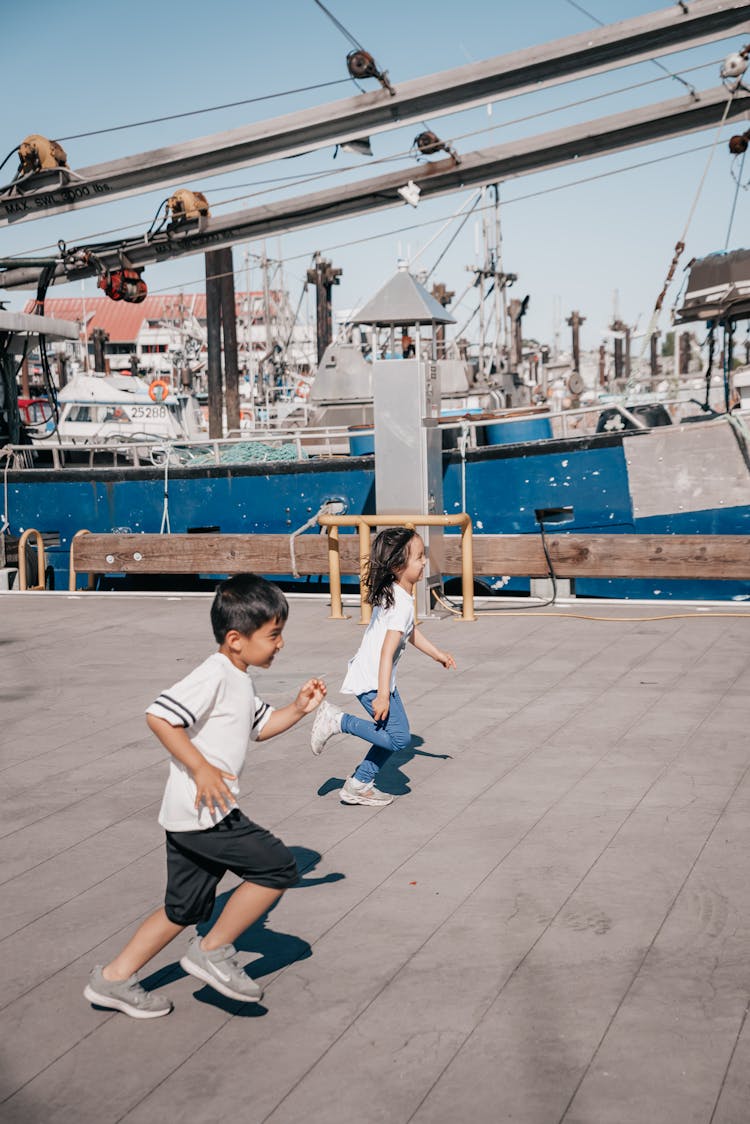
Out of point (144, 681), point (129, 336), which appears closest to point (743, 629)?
point (144, 681)

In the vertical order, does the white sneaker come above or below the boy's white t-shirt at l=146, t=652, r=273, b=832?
below

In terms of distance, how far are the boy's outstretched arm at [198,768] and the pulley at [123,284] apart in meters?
11.9

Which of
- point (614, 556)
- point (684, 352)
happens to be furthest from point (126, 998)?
point (684, 352)

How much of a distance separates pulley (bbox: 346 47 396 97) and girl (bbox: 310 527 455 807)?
808 centimetres

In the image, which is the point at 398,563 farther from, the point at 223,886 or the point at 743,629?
the point at 743,629

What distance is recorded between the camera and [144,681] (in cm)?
841

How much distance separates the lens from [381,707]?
541 centimetres

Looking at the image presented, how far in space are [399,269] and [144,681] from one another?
528 centimetres

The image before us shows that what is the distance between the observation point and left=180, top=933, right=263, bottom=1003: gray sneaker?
358 centimetres

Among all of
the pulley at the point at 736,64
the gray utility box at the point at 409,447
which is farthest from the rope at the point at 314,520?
the pulley at the point at 736,64

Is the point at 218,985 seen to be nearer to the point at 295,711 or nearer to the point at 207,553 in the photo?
the point at 295,711

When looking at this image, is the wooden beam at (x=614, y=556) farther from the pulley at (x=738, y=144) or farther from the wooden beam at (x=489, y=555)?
the pulley at (x=738, y=144)

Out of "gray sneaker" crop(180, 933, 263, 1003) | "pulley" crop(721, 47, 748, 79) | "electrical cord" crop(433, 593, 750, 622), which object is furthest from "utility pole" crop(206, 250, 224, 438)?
"gray sneaker" crop(180, 933, 263, 1003)

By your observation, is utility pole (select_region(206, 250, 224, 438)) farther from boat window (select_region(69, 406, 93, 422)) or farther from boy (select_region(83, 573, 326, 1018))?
boy (select_region(83, 573, 326, 1018))
